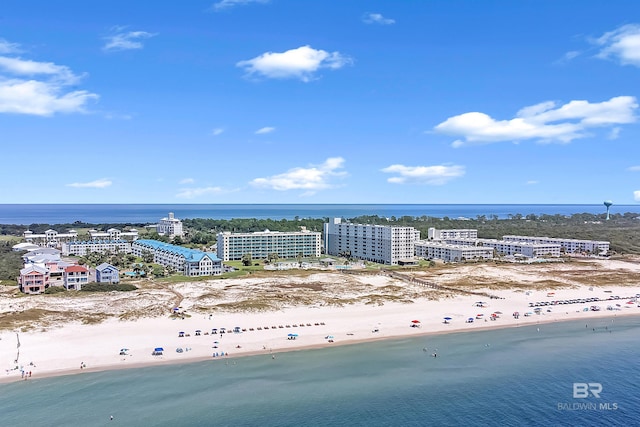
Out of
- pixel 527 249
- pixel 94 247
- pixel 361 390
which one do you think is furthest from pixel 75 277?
pixel 527 249

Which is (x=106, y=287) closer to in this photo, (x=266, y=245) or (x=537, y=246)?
(x=266, y=245)

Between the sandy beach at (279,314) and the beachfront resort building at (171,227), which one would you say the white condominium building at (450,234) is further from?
the beachfront resort building at (171,227)

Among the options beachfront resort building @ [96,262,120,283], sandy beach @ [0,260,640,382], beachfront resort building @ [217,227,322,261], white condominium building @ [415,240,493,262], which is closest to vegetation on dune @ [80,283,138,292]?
sandy beach @ [0,260,640,382]

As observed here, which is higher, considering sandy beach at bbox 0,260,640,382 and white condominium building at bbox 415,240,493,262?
white condominium building at bbox 415,240,493,262

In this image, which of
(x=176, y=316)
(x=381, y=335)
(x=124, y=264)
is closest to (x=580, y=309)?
(x=381, y=335)

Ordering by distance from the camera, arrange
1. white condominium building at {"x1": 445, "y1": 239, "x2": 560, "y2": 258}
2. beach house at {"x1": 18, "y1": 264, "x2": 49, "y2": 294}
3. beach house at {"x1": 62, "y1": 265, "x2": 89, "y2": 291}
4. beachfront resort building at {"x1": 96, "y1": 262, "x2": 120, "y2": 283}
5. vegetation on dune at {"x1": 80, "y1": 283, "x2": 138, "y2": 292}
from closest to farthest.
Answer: beach house at {"x1": 18, "y1": 264, "x2": 49, "y2": 294}
vegetation on dune at {"x1": 80, "y1": 283, "x2": 138, "y2": 292}
beach house at {"x1": 62, "y1": 265, "x2": 89, "y2": 291}
beachfront resort building at {"x1": 96, "y1": 262, "x2": 120, "y2": 283}
white condominium building at {"x1": 445, "y1": 239, "x2": 560, "y2": 258}

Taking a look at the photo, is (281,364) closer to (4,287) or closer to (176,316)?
(176,316)

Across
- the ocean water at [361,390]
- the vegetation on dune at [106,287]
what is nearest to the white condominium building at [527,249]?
the ocean water at [361,390]

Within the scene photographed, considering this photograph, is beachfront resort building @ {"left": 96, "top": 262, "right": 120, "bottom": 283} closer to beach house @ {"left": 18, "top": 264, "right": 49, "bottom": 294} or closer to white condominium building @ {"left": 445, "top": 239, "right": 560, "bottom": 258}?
beach house @ {"left": 18, "top": 264, "right": 49, "bottom": 294}
